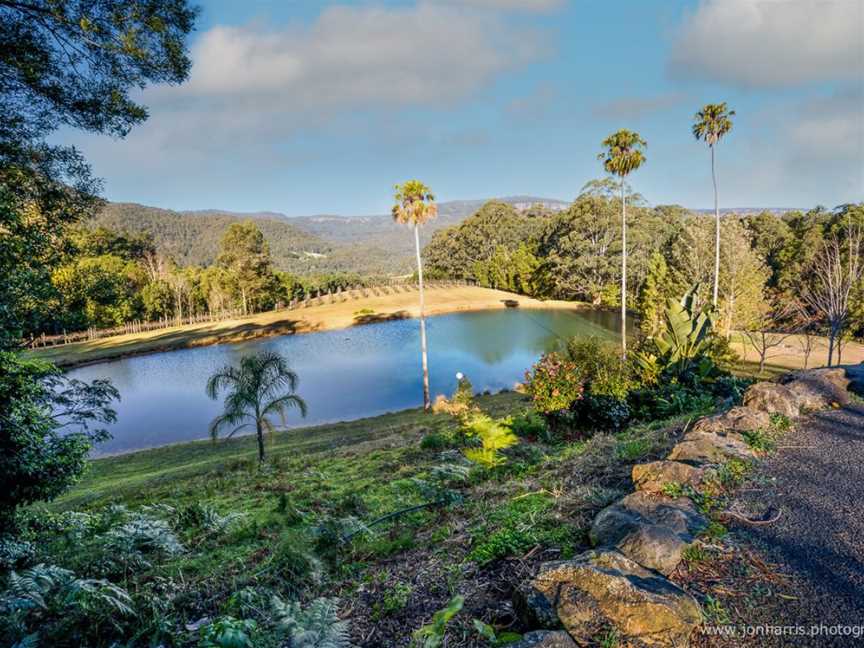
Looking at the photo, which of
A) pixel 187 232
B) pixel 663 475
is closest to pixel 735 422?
pixel 663 475

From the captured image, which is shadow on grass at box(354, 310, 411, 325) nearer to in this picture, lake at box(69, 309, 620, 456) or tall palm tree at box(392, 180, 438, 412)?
lake at box(69, 309, 620, 456)

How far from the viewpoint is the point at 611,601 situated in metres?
2.24

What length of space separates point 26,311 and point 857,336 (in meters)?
34.4

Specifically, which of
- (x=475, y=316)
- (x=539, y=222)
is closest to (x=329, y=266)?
(x=539, y=222)

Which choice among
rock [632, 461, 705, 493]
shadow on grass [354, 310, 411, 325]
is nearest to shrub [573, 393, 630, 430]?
rock [632, 461, 705, 493]

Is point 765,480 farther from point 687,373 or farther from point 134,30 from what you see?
point 134,30

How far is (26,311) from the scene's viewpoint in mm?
5145

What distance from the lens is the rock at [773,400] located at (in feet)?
17.4

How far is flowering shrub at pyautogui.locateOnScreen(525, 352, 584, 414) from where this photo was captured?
8.35m

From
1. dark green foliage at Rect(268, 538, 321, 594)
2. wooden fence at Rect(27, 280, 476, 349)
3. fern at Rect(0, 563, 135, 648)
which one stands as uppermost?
fern at Rect(0, 563, 135, 648)

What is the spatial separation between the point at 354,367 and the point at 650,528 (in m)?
24.4

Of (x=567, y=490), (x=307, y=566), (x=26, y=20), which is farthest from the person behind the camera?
(x=26, y=20)

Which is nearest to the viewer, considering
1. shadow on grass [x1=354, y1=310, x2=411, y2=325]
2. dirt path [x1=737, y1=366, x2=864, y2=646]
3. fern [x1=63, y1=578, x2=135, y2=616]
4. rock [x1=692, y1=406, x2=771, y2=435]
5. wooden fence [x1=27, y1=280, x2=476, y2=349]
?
dirt path [x1=737, y1=366, x2=864, y2=646]

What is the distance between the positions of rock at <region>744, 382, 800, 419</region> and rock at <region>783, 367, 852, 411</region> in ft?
0.54
